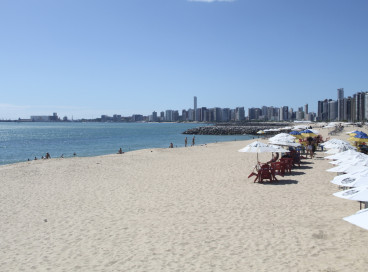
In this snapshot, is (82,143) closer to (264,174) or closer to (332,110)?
(264,174)

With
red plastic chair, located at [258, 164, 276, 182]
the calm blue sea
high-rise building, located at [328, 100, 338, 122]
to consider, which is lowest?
the calm blue sea

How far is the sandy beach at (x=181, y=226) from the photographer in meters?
5.50

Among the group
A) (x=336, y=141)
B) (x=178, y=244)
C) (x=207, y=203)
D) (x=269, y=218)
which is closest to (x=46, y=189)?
(x=207, y=203)

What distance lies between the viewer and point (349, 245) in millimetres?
5895

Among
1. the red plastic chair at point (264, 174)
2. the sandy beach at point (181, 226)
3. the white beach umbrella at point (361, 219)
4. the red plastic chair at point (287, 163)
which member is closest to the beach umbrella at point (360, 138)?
the sandy beach at point (181, 226)

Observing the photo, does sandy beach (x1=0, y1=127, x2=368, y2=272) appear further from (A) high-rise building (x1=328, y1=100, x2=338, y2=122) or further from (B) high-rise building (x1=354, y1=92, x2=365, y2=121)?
(A) high-rise building (x1=328, y1=100, x2=338, y2=122)

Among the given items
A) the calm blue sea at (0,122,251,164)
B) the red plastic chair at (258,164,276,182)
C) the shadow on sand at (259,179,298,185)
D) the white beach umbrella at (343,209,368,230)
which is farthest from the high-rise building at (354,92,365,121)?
the white beach umbrella at (343,209,368,230)

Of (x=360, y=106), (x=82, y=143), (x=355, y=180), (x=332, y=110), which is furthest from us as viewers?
(x=332, y=110)

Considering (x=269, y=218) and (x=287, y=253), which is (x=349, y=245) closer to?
(x=287, y=253)

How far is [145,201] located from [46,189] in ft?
15.1

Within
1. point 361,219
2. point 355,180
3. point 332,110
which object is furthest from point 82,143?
point 332,110

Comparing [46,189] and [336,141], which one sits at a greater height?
[336,141]

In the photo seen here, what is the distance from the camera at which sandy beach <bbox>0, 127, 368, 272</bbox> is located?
550 centimetres

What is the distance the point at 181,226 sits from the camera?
7.31 m
